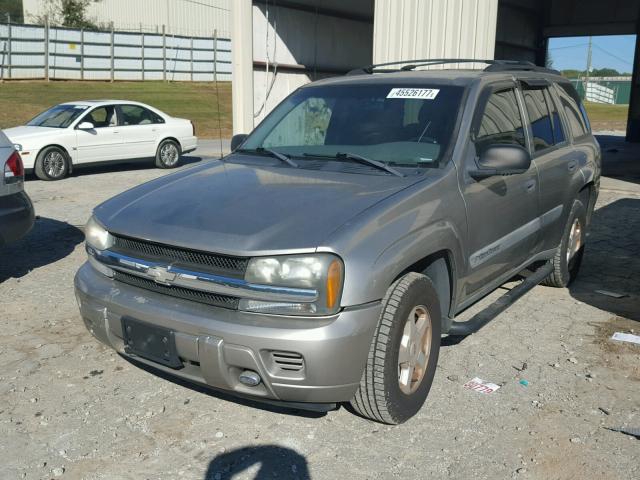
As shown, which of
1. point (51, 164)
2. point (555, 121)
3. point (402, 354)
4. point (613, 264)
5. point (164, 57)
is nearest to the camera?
point (402, 354)

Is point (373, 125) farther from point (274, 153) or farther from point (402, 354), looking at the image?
point (402, 354)

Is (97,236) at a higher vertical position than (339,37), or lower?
lower

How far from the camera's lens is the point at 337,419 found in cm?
357

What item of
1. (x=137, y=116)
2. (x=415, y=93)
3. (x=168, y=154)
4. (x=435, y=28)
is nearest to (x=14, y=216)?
(x=415, y=93)

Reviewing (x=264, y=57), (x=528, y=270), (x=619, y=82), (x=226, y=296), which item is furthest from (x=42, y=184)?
(x=619, y=82)

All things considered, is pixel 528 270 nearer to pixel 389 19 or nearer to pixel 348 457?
pixel 348 457

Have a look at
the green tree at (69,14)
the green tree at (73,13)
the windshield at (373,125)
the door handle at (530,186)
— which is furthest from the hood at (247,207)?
the green tree at (73,13)

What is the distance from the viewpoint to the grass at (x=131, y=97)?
78.6 feet

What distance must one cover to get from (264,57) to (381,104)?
8564 millimetres

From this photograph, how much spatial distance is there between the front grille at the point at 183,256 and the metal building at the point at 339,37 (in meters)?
7.32

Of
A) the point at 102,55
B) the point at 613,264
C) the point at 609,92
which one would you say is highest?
the point at 102,55

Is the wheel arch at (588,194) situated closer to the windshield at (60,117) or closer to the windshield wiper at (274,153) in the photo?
the windshield wiper at (274,153)

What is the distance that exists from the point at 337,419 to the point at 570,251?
3162mm

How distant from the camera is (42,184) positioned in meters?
11.8
